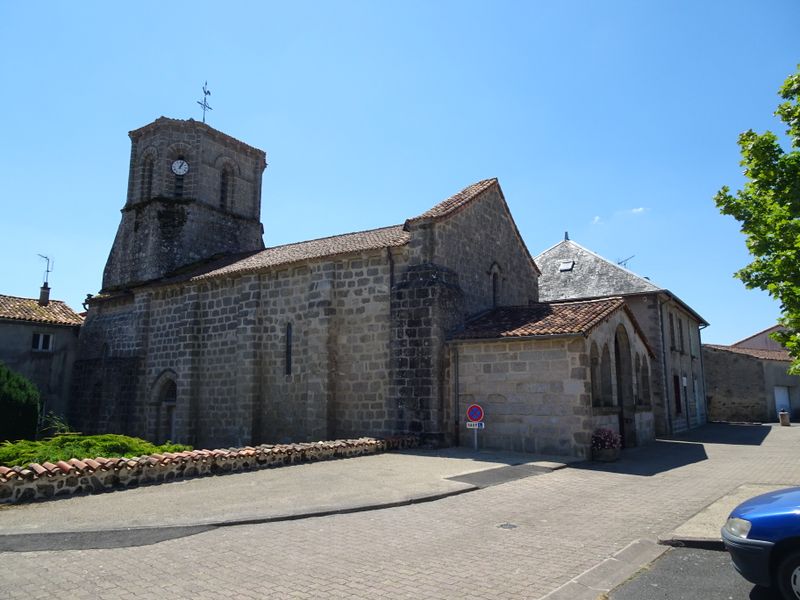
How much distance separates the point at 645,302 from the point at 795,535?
61.6 ft

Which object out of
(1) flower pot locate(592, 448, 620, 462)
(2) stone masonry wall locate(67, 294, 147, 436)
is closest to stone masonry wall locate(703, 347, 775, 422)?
(1) flower pot locate(592, 448, 620, 462)

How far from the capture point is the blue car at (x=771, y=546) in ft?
14.2

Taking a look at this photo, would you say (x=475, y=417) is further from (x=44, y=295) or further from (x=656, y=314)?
(x=44, y=295)

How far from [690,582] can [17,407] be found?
18.2 m

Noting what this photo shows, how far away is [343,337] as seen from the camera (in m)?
17.0

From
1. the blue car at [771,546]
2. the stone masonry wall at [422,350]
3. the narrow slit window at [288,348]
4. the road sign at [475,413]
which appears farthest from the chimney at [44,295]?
the blue car at [771,546]

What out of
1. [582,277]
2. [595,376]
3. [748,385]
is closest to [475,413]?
[595,376]

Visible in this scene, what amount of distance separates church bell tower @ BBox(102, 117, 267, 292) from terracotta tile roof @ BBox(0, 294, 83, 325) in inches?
85.7

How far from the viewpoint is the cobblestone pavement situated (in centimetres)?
472

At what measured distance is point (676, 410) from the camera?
23.8 metres

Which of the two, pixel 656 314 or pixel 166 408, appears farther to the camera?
pixel 166 408

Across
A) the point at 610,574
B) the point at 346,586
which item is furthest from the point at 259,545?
the point at 610,574

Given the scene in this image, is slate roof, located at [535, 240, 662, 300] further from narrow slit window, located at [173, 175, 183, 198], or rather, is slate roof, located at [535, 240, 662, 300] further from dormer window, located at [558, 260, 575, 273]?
narrow slit window, located at [173, 175, 183, 198]

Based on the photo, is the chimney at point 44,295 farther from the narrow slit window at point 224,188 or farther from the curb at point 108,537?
the curb at point 108,537
